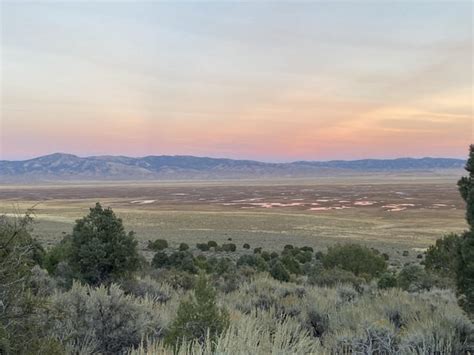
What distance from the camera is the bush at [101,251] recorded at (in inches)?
551

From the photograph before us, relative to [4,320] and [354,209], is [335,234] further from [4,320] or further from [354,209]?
[4,320]

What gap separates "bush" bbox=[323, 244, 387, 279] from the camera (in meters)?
26.0

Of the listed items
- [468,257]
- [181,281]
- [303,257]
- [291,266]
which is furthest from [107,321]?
[303,257]

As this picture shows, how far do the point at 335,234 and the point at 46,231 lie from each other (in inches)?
1251

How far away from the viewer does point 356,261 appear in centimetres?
2620

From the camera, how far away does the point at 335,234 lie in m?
51.1

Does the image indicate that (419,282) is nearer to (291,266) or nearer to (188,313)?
(291,266)

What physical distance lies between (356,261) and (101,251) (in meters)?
16.4

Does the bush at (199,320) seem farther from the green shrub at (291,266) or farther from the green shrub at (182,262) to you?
the green shrub at (291,266)

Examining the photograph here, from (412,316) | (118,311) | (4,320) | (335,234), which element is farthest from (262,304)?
(335,234)

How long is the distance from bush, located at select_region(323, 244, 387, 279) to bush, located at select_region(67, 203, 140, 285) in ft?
46.9

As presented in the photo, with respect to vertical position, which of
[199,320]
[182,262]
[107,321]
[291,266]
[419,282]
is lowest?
[291,266]

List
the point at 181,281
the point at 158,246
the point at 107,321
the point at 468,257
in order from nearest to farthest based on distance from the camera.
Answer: the point at 107,321 → the point at 468,257 → the point at 181,281 → the point at 158,246


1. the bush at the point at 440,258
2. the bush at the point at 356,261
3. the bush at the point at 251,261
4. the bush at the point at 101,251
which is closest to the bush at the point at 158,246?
the bush at the point at 251,261
